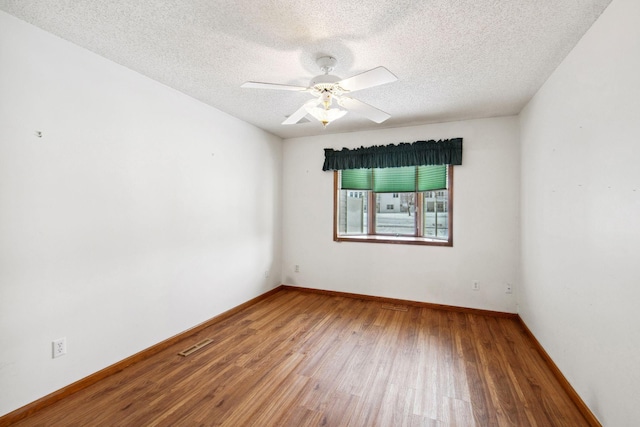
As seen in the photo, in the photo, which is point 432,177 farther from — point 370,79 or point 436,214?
point 370,79

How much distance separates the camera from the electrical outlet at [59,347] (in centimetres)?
194

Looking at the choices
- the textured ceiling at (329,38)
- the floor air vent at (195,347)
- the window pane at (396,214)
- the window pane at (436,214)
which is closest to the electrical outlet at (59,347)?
the floor air vent at (195,347)

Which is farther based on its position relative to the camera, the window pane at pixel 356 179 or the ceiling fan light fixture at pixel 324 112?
the window pane at pixel 356 179

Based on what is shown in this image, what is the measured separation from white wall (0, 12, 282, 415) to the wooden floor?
0.38 m

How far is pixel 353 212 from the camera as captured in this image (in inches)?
182

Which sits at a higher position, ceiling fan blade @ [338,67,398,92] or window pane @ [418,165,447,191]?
ceiling fan blade @ [338,67,398,92]

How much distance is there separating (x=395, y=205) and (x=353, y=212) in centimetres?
69

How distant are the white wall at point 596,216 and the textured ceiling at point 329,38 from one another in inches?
11.7

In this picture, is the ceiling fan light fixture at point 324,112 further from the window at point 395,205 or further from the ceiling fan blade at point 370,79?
the window at point 395,205

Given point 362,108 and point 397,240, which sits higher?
point 362,108

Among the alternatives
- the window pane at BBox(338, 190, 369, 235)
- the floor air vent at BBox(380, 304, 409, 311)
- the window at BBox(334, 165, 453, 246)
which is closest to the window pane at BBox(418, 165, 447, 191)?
the window at BBox(334, 165, 453, 246)

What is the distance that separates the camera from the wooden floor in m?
1.80

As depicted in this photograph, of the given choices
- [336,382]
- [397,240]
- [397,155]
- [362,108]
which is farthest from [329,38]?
[397,240]

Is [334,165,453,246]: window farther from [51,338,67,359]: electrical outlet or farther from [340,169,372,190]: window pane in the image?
[51,338,67,359]: electrical outlet
